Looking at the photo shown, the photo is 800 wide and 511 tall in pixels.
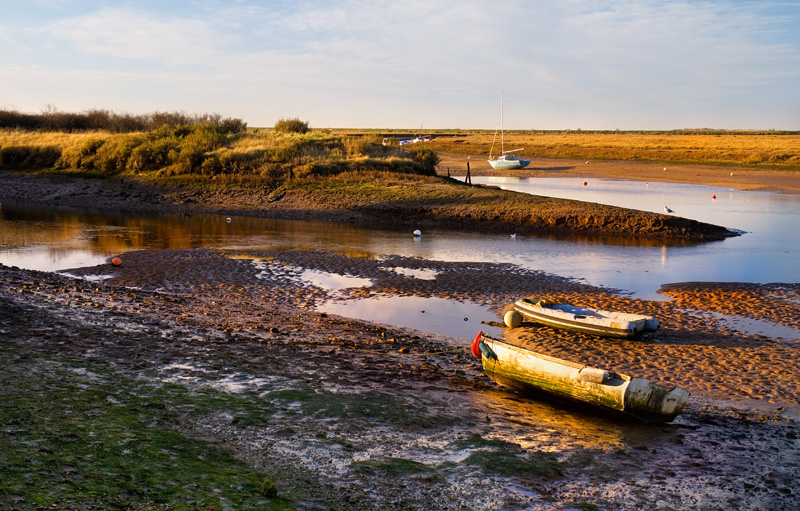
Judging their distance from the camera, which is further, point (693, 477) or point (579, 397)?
point (579, 397)

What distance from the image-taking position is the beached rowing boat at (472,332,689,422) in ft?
27.4

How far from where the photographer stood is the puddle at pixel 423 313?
13594 millimetres

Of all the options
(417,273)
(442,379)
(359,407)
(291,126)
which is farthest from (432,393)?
(291,126)

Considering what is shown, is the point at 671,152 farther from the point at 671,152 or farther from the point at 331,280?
the point at 331,280

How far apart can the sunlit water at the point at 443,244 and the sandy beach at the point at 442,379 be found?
1869mm

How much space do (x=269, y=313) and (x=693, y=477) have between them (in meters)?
8.85

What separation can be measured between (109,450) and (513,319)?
8748mm

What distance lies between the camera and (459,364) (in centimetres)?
1097

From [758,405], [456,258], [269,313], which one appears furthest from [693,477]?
[456,258]

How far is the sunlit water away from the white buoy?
127 cm

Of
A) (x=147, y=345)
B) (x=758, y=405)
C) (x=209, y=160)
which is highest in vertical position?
(x=209, y=160)

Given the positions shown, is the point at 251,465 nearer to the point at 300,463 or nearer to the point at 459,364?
the point at 300,463

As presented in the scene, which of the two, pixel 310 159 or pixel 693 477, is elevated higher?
pixel 310 159

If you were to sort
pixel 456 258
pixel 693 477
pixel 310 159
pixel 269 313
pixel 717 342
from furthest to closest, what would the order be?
pixel 310 159
pixel 456 258
pixel 269 313
pixel 717 342
pixel 693 477
